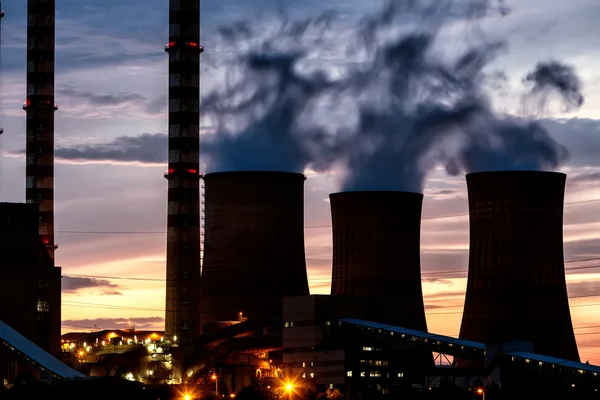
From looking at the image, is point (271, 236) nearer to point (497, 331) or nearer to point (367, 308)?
point (367, 308)

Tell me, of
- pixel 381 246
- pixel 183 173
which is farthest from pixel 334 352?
pixel 183 173

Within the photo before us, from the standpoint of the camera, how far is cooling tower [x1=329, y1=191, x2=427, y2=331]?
57.1m

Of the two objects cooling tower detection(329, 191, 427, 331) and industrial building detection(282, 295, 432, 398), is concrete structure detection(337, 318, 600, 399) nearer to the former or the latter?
industrial building detection(282, 295, 432, 398)

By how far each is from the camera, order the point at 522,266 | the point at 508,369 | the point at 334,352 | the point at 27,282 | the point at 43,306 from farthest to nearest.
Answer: the point at 43,306 < the point at 27,282 < the point at 522,266 < the point at 334,352 < the point at 508,369

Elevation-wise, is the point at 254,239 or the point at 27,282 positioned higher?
the point at 254,239

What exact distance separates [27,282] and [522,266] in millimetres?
18526

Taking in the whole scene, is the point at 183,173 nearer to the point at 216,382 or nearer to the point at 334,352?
the point at 216,382

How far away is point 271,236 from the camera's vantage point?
56.7 meters

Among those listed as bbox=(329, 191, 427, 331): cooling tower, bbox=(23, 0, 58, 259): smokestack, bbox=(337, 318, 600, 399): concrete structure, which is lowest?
bbox=(337, 318, 600, 399): concrete structure

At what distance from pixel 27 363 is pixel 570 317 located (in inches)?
799

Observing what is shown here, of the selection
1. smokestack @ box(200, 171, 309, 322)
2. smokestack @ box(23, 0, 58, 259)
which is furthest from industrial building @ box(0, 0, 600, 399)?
smokestack @ box(23, 0, 58, 259)

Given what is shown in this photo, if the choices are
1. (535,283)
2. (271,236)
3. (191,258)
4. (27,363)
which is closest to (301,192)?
(271,236)

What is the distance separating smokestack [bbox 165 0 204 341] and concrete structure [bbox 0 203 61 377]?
502 cm

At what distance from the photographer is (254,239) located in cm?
5656
